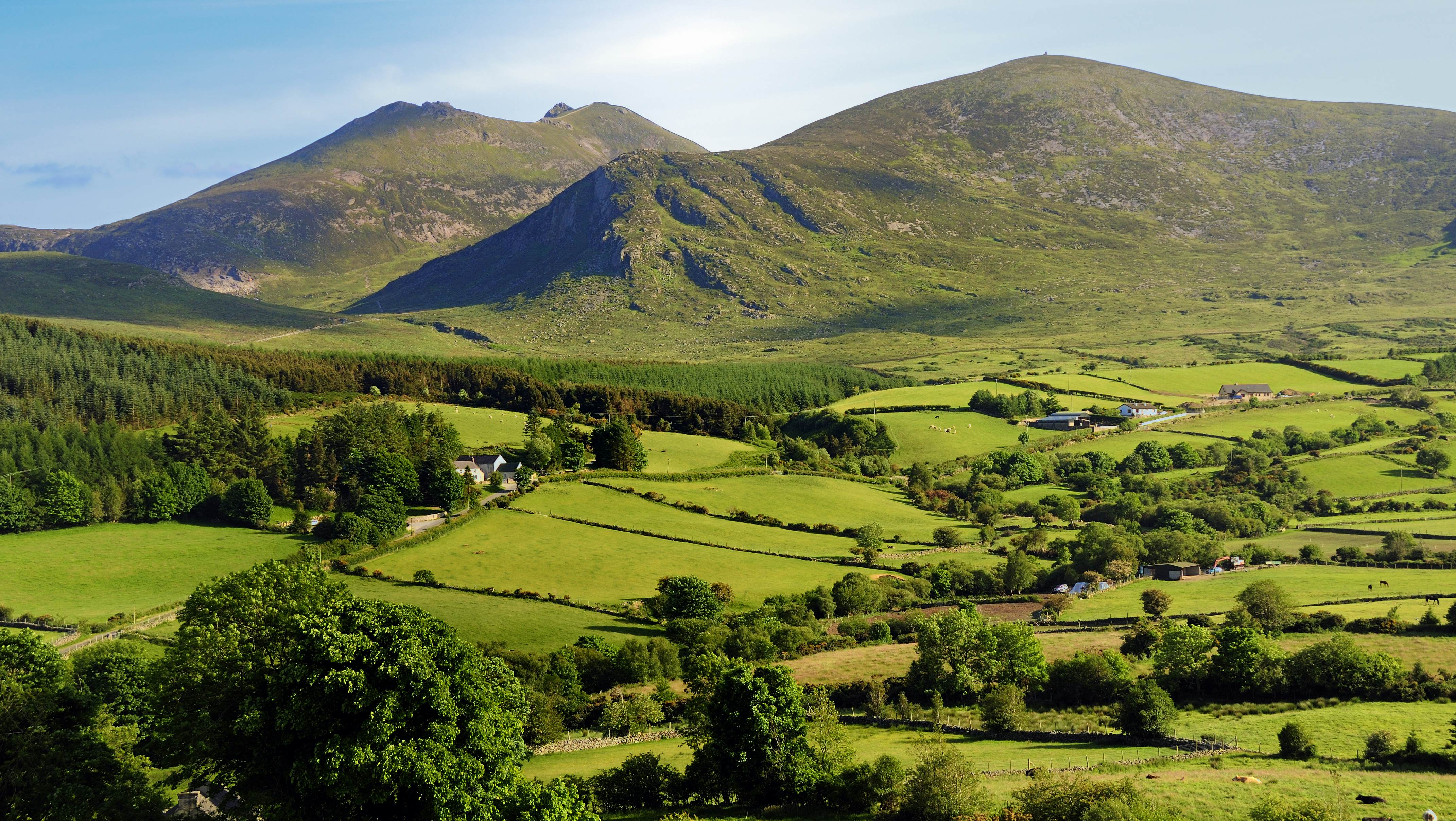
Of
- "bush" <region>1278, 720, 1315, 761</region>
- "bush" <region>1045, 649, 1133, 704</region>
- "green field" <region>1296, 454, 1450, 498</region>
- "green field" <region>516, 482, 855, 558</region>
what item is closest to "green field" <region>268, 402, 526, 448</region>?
"green field" <region>516, 482, 855, 558</region>

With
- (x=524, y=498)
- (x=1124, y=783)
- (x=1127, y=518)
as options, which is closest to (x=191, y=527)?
(x=524, y=498)

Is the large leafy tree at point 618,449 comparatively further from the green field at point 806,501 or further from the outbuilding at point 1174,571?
the outbuilding at point 1174,571

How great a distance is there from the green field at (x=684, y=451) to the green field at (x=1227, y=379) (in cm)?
8681

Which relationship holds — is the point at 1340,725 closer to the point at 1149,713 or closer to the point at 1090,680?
the point at 1149,713

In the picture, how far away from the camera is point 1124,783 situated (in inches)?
1310

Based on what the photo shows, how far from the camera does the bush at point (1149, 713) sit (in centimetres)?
4391

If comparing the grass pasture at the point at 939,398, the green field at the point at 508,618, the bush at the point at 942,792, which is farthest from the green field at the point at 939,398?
the bush at the point at 942,792

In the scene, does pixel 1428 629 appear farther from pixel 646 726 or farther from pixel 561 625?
pixel 561 625

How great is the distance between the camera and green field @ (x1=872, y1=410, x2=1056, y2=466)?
139m

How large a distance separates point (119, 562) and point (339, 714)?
55.3 metres

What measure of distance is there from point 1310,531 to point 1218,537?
11.0 metres

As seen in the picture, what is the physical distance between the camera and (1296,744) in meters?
39.9

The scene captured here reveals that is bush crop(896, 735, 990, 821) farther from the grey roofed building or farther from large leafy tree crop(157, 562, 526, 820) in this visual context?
the grey roofed building

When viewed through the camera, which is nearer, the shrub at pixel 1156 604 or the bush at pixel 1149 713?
the bush at pixel 1149 713
